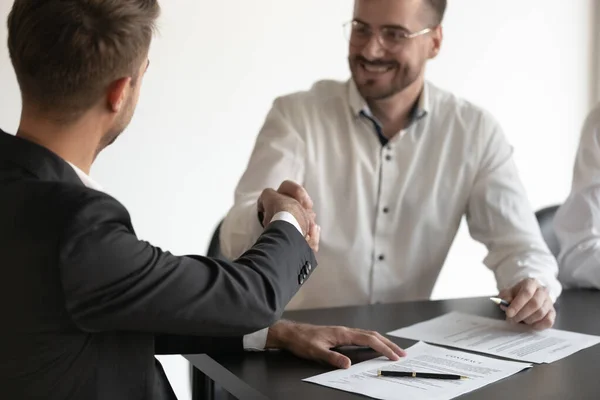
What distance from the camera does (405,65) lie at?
6.89 ft

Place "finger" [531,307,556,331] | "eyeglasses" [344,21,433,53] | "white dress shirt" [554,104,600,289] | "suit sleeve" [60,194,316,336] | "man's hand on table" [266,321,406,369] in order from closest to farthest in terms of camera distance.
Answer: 1. "suit sleeve" [60,194,316,336]
2. "man's hand on table" [266,321,406,369]
3. "finger" [531,307,556,331]
4. "white dress shirt" [554,104,600,289]
5. "eyeglasses" [344,21,433,53]

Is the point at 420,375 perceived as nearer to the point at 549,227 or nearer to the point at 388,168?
the point at 388,168

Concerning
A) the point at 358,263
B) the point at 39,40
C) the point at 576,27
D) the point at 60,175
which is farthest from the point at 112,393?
the point at 576,27

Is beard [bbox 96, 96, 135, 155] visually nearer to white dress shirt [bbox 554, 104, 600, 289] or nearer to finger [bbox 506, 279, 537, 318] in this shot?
finger [bbox 506, 279, 537, 318]

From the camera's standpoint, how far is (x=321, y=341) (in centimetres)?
132

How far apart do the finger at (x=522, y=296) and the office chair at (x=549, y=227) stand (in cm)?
62

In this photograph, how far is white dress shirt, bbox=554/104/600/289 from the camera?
1970 millimetres

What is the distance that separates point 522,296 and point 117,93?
0.92m

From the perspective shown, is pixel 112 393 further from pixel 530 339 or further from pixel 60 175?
pixel 530 339

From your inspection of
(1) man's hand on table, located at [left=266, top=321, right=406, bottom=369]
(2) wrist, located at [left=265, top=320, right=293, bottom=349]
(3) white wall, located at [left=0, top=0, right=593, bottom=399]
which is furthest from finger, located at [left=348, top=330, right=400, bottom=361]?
(3) white wall, located at [left=0, top=0, right=593, bottom=399]

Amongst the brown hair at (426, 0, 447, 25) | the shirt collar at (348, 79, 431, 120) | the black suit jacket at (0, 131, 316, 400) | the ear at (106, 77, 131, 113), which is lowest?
the black suit jacket at (0, 131, 316, 400)

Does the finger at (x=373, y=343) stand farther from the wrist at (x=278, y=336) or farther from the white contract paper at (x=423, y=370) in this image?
the wrist at (x=278, y=336)

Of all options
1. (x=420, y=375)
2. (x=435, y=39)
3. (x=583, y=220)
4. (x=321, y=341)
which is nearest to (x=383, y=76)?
(x=435, y=39)

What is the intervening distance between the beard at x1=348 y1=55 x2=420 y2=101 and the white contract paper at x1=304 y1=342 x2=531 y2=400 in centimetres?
91
